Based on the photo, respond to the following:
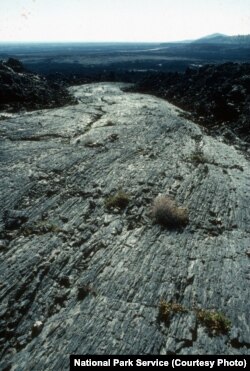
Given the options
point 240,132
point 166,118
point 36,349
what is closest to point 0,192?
point 36,349

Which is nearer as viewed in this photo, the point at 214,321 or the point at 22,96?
the point at 214,321

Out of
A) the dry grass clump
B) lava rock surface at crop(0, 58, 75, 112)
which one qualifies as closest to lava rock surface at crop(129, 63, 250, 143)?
lava rock surface at crop(0, 58, 75, 112)

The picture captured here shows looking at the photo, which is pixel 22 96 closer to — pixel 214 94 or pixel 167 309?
pixel 214 94

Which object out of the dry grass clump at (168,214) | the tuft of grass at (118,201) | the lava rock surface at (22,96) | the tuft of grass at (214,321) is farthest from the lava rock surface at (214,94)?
the tuft of grass at (214,321)

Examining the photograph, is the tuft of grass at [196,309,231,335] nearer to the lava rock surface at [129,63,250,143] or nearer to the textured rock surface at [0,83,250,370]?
the textured rock surface at [0,83,250,370]

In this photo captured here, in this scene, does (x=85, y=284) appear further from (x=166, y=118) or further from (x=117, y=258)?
(x=166, y=118)

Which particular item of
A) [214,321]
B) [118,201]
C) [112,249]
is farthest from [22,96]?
[214,321]
